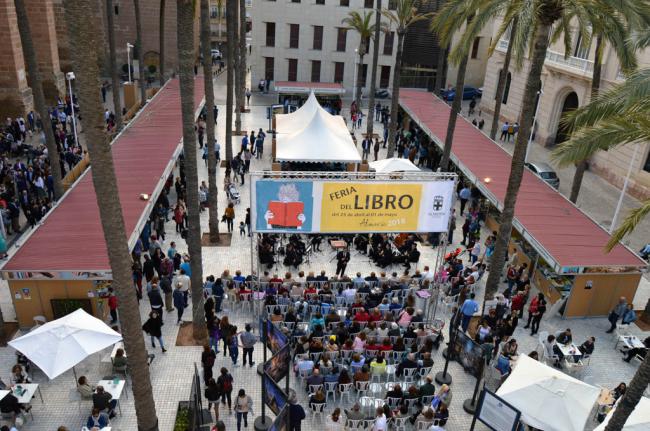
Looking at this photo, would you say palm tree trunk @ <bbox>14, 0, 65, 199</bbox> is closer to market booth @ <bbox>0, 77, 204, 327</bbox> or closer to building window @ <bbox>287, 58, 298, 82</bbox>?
market booth @ <bbox>0, 77, 204, 327</bbox>

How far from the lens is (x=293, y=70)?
48.4 meters

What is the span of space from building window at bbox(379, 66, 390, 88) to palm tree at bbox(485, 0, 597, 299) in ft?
109

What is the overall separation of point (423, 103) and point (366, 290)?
2341cm

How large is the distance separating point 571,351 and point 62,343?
13.6m

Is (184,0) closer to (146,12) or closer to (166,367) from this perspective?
(166,367)

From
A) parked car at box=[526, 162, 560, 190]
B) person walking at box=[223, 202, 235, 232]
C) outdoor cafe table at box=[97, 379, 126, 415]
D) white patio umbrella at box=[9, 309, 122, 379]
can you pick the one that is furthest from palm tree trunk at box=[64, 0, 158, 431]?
parked car at box=[526, 162, 560, 190]

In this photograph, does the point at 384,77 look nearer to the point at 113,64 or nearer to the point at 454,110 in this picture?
the point at 113,64

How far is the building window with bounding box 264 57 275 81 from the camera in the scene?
48.2 meters

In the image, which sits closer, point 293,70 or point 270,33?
point 270,33

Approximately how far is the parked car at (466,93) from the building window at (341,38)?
974cm

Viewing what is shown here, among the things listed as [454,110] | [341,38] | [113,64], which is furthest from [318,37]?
[454,110]

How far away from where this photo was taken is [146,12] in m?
49.4

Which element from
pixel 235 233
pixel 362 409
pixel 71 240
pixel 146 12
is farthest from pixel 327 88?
pixel 362 409

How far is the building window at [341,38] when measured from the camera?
155 ft
